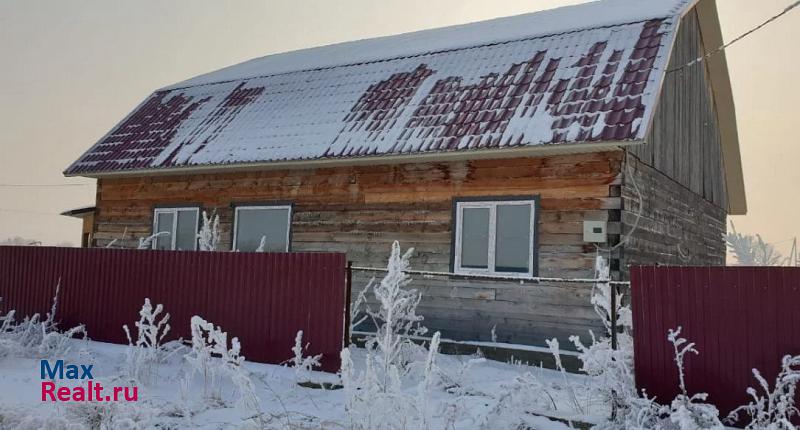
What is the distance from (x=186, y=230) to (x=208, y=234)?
1.76 metres

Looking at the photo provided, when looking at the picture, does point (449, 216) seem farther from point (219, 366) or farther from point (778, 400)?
point (778, 400)

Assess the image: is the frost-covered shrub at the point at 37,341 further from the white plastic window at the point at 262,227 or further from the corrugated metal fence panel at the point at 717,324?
the corrugated metal fence panel at the point at 717,324

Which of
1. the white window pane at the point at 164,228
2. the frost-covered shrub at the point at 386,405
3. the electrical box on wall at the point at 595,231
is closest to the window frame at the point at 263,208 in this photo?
the white window pane at the point at 164,228

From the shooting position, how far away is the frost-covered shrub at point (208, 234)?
42.9 ft

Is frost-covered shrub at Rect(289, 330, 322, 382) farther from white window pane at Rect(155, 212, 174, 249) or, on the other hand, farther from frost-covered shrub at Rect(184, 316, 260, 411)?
white window pane at Rect(155, 212, 174, 249)

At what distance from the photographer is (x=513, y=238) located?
10992 millimetres

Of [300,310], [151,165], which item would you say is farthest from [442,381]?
[151,165]

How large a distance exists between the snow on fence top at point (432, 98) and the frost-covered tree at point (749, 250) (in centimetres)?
1131

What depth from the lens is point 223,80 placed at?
58.1 ft

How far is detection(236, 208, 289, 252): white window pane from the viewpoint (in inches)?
535

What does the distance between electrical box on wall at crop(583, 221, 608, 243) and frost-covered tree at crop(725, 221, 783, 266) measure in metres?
14.4

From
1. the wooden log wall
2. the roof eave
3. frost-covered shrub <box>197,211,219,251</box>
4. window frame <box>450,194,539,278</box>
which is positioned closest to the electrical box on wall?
the wooden log wall

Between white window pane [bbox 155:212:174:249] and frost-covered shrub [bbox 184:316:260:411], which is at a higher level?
white window pane [bbox 155:212:174:249]

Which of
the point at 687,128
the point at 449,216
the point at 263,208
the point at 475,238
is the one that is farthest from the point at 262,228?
the point at 687,128
